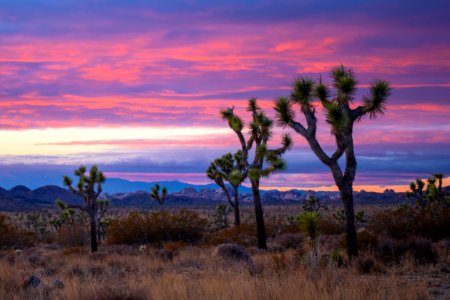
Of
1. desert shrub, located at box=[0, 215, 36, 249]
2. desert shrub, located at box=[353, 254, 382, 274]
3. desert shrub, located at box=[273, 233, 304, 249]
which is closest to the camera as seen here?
desert shrub, located at box=[353, 254, 382, 274]

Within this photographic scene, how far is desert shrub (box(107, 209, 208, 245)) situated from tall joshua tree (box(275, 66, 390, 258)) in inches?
672

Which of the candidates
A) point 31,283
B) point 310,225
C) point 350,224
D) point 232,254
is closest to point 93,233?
point 232,254

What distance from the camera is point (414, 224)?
22.7 m

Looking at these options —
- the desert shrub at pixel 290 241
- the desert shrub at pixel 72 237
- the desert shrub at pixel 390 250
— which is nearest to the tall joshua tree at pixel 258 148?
the desert shrub at pixel 290 241

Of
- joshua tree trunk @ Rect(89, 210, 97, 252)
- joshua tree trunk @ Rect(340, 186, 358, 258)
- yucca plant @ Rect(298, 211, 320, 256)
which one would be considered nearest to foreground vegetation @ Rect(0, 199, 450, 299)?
yucca plant @ Rect(298, 211, 320, 256)

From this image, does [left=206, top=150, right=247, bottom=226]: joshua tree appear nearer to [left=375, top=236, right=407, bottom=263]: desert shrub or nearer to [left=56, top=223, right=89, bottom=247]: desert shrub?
[left=56, top=223, right=89, bottom=247]: desert shrub

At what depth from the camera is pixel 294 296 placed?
8.09 m

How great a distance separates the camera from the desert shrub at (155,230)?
3356 cm

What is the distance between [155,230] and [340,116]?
19490mm

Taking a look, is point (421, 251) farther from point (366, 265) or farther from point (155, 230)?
point (155, 230)

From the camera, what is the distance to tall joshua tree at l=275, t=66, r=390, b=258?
57.3 ft

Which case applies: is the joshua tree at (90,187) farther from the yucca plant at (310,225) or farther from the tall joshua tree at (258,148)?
the yucca plant at (310,225)

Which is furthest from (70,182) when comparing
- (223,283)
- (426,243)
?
(223,283)

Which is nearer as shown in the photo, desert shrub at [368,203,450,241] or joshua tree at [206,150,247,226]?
desert shrub at [368,203,450,241]
